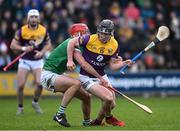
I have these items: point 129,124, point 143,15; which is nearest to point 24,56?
point 129,124

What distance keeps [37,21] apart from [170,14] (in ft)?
33.7

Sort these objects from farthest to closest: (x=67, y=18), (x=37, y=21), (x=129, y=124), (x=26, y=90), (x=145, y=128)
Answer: (x=67, y=18)
(x=26, y=90)
(x=37, y=21)
(x=129, y=124)
(x=145, y=128)

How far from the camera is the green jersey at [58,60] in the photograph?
511 inches

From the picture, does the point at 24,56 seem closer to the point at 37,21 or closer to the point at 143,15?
the point at 37,21

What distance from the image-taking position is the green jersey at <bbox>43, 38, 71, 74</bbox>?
1298cm

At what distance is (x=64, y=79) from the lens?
41.8 feet

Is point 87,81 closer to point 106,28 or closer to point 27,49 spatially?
point 106,28

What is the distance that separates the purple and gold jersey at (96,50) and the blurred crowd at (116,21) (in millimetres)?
10866

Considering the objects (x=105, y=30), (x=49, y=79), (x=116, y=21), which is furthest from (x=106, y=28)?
(x=116, y=21)

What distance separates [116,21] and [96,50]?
12541 mm

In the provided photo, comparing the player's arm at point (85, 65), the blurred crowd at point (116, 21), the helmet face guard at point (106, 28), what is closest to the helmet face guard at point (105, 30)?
the helmet face guard at point (106, 28)

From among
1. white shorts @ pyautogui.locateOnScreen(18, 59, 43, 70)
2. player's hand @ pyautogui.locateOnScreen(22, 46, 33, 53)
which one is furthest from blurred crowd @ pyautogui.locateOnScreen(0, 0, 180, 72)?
player's hand @ pyautogui.locateOnScreen(22, 46, 33, 53)

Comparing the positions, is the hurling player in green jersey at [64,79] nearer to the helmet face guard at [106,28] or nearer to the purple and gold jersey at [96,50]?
the purple and gold jersey at [96,50]

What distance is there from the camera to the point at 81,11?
996 inches
